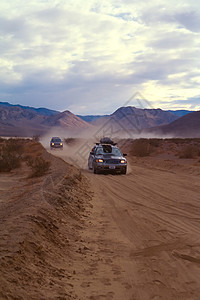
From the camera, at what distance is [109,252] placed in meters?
6.11

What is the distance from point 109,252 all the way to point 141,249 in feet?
2.01

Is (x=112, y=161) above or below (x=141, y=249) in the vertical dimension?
above

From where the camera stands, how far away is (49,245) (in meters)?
5.98

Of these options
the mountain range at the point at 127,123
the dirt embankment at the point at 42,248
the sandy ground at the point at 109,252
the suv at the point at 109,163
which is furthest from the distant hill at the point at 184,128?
the dirt embankment at the point at 42,248

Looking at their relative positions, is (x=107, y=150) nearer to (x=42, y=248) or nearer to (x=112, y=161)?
(x=112, y=161)

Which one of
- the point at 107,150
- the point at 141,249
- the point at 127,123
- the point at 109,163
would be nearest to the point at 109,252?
the point at 141,249

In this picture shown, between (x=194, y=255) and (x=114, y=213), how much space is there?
3589 millimetres

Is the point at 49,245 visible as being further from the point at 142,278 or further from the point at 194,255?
the point at 194,255

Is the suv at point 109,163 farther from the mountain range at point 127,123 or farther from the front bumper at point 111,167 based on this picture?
the mountain range at point 127,123

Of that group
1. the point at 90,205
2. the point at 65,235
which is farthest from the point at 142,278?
the point at 90,205

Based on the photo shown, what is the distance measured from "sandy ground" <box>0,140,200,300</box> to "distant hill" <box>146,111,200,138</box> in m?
107

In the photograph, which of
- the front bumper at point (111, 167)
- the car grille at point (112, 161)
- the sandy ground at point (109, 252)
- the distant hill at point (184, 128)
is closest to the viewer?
the sandy ground at point (109, 252)

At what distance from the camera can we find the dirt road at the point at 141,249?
455 cm

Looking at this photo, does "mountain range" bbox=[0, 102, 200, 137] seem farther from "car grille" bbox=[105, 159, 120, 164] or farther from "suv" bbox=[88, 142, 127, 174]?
"car grille" bbox=[105, 159, 120, 164]
